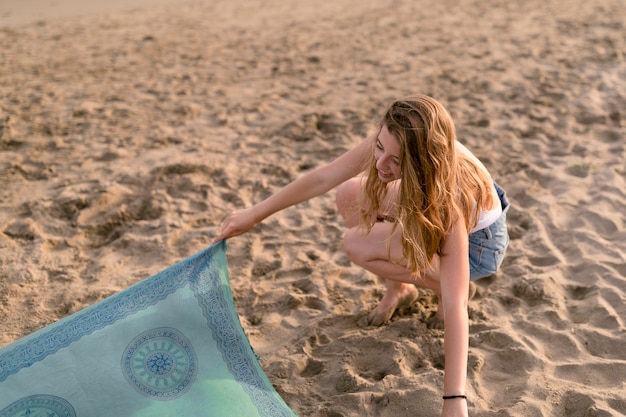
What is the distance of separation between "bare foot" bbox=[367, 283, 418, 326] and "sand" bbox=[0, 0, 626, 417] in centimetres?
6

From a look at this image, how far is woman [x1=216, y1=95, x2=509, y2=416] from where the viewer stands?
219 centimetres

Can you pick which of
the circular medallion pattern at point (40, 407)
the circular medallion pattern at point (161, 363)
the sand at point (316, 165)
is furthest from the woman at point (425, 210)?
the circular medallion pattern at point (40, 407)

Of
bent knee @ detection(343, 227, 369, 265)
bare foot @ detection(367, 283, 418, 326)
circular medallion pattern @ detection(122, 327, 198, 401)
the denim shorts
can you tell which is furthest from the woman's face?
circular medallion pattern @ detection(122, 327, 198, 401)

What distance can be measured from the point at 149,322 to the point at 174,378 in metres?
0.22

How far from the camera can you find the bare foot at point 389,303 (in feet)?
9.80

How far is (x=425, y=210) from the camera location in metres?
→ 2.24

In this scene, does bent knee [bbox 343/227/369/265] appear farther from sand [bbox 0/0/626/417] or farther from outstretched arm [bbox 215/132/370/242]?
sand [bbox 0/0/626/417]

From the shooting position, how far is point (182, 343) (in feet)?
7.64

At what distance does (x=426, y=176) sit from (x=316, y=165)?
7.59ft

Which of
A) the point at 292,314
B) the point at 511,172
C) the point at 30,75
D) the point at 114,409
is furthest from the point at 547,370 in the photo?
the point at 30,75

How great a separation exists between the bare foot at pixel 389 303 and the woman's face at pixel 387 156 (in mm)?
793

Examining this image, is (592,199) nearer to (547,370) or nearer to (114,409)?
(547,370)

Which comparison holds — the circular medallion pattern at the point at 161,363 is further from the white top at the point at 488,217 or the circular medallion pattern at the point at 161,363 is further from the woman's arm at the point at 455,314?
the white top at the point at 488,217

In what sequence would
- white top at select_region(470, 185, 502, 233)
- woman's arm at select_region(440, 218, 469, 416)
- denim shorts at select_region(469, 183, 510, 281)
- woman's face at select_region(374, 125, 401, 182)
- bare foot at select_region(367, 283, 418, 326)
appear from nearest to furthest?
woman's arm at select_region(440, 218, 469, 416) < woman's face at select_region(374, 125, 401, 182) < white top at select_region(470, 185, 502, 233) < denim shorts at select_region(469, 183, 510, 281) < bare foot at select_region(367, 283, 418, 326)
